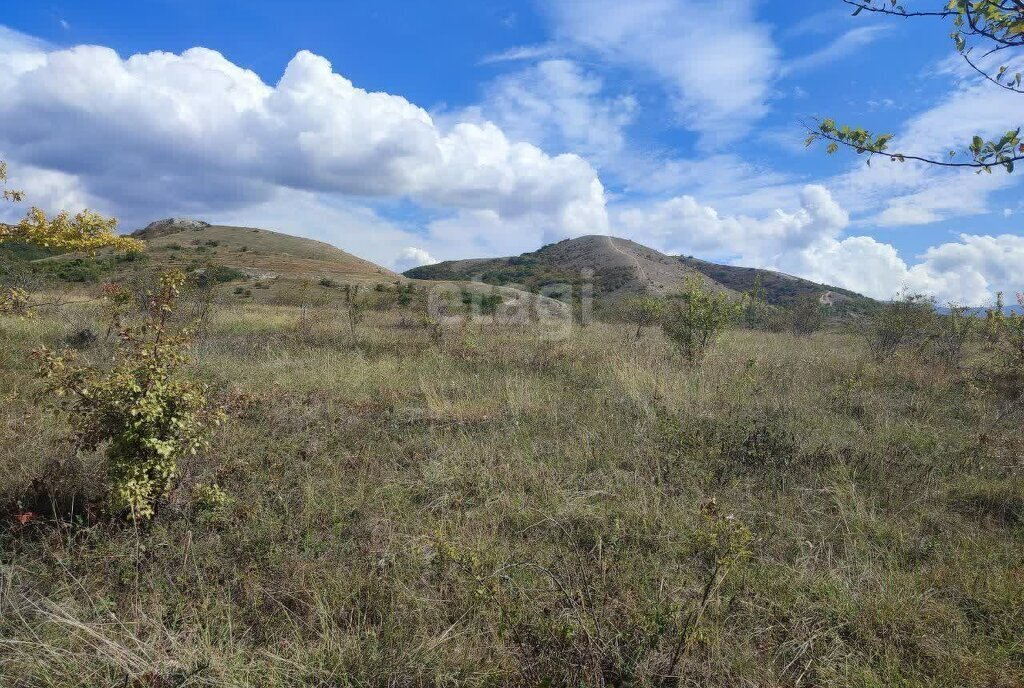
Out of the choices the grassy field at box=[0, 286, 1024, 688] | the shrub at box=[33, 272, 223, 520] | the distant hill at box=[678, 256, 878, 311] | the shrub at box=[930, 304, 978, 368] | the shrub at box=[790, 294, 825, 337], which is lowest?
the grassy field at box=[0, 286, 1024, 688]

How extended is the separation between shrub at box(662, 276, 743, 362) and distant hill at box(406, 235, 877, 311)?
5129cm

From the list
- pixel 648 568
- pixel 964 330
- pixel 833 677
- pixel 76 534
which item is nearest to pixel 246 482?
pixel 76 534

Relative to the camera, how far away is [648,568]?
3.78 m

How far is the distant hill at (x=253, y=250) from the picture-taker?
61156 mm

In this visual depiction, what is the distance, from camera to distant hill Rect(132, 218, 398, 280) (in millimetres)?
61156

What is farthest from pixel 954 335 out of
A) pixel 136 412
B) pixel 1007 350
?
pixel 136 412

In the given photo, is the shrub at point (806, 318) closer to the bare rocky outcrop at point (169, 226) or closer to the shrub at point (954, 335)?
the shrub at point (954, 335)

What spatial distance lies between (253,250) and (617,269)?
5354 centimetres

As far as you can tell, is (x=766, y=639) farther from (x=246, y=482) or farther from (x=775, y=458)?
(x=246, y=482)

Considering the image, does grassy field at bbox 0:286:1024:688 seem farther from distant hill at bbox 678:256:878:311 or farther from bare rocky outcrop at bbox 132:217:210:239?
bare rocky outcrop at bbox 132:217:210:239

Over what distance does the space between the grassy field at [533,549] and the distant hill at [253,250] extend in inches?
2063

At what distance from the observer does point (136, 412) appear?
3807 millimetres

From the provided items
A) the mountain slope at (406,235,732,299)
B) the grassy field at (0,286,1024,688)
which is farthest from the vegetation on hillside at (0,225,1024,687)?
the mountain slope at (406,235,732,299)

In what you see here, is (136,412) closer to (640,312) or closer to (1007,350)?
(1007,350)
